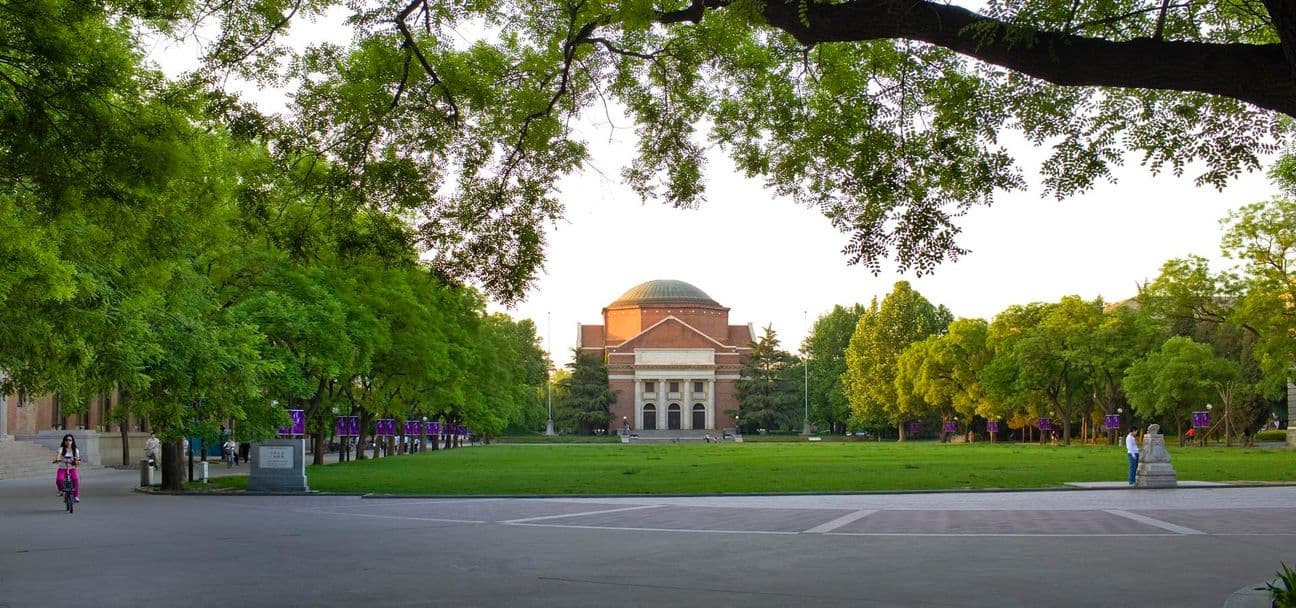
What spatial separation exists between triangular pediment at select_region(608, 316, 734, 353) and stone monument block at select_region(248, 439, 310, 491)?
4179 inches

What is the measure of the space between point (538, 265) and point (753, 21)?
20.0 ft

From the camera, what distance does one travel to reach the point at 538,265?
14.2 metres

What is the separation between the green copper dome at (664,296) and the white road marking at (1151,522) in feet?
399

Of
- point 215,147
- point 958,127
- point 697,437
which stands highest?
point 215,147

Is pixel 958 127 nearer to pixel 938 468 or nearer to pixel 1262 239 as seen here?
pixel 938 468

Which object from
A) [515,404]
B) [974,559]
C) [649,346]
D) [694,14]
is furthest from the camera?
[649,346]

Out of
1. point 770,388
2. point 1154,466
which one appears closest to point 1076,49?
point 1154,466

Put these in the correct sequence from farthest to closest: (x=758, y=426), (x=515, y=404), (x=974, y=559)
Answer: (x=758, y=426) → (x=515, y=404) → (x=974, y=559)

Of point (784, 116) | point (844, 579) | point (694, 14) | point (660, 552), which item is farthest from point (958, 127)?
point (660, 552)

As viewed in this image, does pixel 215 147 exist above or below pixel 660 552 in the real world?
above

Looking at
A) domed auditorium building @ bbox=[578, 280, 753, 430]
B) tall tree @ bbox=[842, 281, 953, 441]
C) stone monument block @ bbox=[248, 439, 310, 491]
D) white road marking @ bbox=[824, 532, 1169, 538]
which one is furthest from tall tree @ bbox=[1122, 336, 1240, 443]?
domed auditorium building @ bbox=[578, 280, 753, 430]

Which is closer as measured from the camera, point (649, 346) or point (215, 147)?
point (215, 147)

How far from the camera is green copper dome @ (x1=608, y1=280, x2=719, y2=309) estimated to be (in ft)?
Result: 466

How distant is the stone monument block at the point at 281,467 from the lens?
93.0 feet
